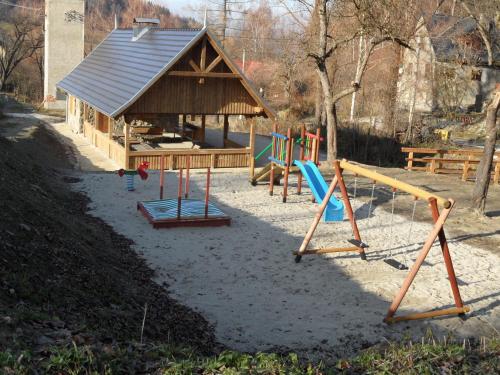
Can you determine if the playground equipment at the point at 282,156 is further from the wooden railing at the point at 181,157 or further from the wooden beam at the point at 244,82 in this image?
the wooden beam at the point at 244,82

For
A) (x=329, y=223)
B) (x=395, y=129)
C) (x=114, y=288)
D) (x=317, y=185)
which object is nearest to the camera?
(x=114, y=288)

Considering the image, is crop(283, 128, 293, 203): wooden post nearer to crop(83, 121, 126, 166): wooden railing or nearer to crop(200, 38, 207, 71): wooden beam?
crop(200, 38, 207, 71): wooden beam

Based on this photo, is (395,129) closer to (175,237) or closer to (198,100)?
(198,100)

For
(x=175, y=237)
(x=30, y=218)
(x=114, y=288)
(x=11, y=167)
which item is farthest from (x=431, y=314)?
(x=11, y=167)

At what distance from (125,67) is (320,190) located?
398 inches

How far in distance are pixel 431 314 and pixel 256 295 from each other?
7.93 ft

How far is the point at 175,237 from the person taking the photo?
1142 cm

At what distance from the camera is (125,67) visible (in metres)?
21.0

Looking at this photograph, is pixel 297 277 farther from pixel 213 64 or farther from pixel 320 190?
pixel 213 64

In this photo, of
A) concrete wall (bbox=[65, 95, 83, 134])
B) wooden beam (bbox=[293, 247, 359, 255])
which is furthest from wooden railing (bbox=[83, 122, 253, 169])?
wooden beam (bbox=[293, 247, 359, 255])

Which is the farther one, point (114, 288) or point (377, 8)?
point (377, 8)

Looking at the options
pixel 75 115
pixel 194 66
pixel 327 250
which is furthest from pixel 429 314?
pixel 75 115

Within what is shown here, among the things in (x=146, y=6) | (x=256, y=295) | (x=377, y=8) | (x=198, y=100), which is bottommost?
(x=256, y=295)

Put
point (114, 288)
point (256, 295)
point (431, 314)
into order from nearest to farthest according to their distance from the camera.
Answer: point (114, 288)
point (431, 314)
point (256, 295)
